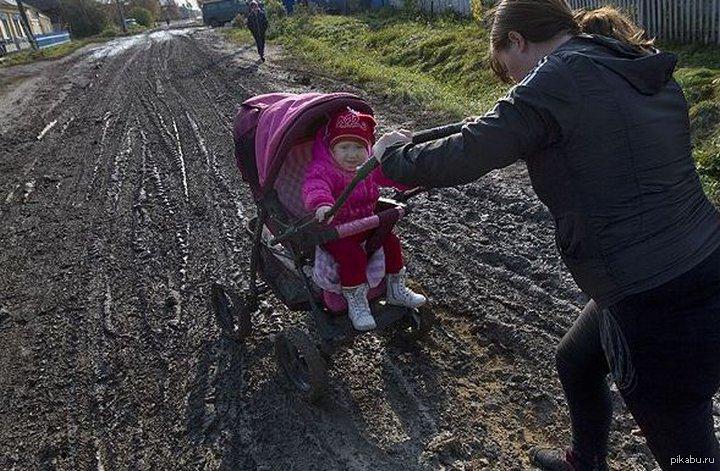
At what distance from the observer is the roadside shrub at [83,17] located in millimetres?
53844

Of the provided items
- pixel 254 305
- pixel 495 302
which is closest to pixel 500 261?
pixel 495 302

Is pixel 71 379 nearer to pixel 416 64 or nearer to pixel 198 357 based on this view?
pixel 198 357

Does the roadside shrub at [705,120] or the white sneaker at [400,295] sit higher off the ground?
the white sneaker at [400,295]

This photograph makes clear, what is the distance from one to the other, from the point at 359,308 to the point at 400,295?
320 mm

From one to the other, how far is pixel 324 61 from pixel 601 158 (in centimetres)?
1411

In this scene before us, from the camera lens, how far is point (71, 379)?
402cm

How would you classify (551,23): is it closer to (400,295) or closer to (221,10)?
(400,295)

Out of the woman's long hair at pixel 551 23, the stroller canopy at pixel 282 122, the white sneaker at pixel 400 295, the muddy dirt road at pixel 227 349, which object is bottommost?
the muddy dirt road at pixel 227 349

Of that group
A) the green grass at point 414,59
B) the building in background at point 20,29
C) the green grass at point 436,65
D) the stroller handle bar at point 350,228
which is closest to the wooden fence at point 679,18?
the green grass at point 436,65

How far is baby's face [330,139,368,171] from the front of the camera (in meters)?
3.31

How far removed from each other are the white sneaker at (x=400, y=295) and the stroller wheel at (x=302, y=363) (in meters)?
0.55

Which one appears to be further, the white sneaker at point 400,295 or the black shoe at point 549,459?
the white sneaker at point 400,295

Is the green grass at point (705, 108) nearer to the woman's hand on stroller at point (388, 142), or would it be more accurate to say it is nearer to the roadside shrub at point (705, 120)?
the roadside shrub at point (705, 120)

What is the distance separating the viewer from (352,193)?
3451mm
